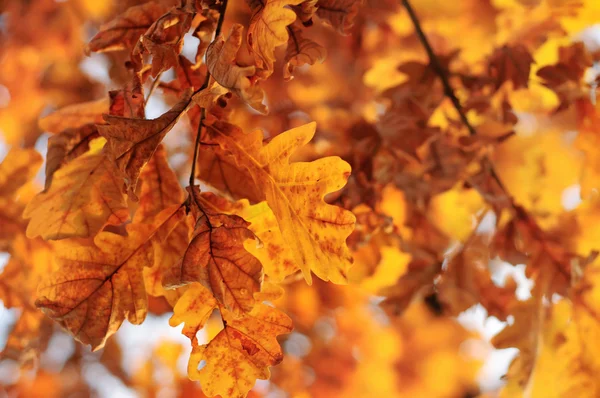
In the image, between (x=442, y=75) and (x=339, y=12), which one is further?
(x=442, y=75)

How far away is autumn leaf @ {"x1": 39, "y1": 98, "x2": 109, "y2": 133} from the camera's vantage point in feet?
3.53

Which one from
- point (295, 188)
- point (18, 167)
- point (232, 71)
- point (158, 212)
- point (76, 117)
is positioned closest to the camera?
point (232, 71)

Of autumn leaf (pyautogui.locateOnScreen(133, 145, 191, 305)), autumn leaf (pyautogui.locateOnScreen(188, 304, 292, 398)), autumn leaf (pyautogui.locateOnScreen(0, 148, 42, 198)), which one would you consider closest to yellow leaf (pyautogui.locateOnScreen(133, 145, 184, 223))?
autumn leaf (pyautogui.locateOnScreen(133, 145, 191, 305))

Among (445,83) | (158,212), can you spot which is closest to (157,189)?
(158,212)

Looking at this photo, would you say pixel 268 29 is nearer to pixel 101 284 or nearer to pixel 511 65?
pixel 101 284

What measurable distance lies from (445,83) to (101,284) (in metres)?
0.95

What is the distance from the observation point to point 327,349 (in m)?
3.37

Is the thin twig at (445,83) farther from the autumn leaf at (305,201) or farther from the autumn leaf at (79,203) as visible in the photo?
the autumn leaf at (79,203)

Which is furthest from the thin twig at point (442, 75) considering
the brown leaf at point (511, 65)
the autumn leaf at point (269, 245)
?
the autumn leaf at point (269, 245)

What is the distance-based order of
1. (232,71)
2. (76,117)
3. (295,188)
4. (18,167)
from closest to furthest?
1. (232,71)
2. (295,188)
3. (76,117)
4. (18,167)

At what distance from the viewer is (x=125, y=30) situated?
3.29ft

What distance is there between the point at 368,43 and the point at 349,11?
58.2 inches

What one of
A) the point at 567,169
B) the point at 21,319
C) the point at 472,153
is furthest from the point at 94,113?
the point at 567,169

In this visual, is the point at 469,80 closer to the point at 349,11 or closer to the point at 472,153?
the point at 472,153
